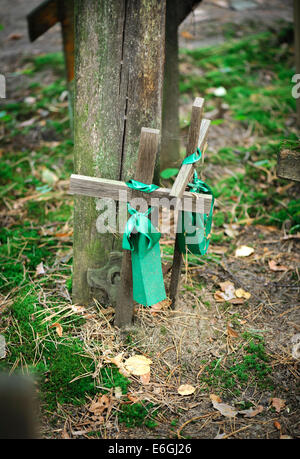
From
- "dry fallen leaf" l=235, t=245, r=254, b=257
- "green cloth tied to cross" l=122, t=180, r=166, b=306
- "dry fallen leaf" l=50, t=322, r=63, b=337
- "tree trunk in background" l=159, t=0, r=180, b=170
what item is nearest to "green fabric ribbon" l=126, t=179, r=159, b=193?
"green cloth tied to cross" l=122, t=180, r=166, b=306

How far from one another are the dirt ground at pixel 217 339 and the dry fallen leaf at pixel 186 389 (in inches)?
1.1

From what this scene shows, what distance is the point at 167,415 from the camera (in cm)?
206

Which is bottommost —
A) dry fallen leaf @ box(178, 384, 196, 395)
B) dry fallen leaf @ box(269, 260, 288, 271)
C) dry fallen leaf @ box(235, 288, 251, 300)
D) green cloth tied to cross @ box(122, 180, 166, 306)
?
dry fallen leaf @ box(178, 384, 196, 395)

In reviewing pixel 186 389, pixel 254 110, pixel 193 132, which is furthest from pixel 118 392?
pixel 254 110

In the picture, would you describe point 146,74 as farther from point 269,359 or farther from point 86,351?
point 269,359

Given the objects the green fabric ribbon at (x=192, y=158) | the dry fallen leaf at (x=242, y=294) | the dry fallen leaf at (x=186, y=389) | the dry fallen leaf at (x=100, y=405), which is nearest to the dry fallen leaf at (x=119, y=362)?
the dry fallen leaf at (x=100, y=405)

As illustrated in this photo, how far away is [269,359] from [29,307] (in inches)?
58.2

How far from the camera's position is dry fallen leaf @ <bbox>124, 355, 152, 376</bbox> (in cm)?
223

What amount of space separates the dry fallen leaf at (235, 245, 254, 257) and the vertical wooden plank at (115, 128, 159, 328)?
111 centimetres

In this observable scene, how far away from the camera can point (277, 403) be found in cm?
209

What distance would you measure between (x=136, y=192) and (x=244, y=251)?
4.56ft

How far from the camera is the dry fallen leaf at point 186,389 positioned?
2.14 meters

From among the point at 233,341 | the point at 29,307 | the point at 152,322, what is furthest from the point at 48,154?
the point at 233,341

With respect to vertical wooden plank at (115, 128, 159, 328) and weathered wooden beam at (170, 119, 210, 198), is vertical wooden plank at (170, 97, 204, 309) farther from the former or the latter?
vertical wooden plank at (115, 128, 159, 328)
